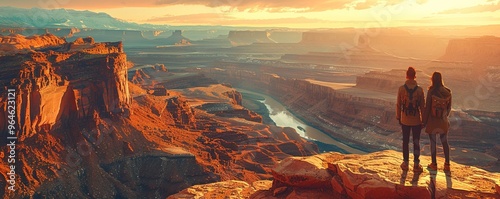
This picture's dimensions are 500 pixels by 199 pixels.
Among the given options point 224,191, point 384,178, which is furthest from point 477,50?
point 384,178

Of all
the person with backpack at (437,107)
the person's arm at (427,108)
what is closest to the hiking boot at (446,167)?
the person with backpack at (437,107)

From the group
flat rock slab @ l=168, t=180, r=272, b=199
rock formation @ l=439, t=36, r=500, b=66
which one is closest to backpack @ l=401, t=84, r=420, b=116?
flat rock slab @ l=168, t=180, r=272, b=199

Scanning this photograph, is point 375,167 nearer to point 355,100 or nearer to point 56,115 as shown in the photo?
point 56,115

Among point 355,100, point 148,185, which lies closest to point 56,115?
point 148,185

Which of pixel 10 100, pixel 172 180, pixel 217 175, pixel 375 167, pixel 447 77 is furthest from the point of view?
pixel 447 77

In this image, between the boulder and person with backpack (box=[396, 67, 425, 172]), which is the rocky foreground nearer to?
the boulder

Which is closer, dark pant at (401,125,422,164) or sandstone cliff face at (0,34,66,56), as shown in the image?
dark pant at (401,125,422,164)

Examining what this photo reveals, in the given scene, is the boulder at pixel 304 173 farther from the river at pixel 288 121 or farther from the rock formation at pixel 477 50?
the rock formation at pixel 477 50
